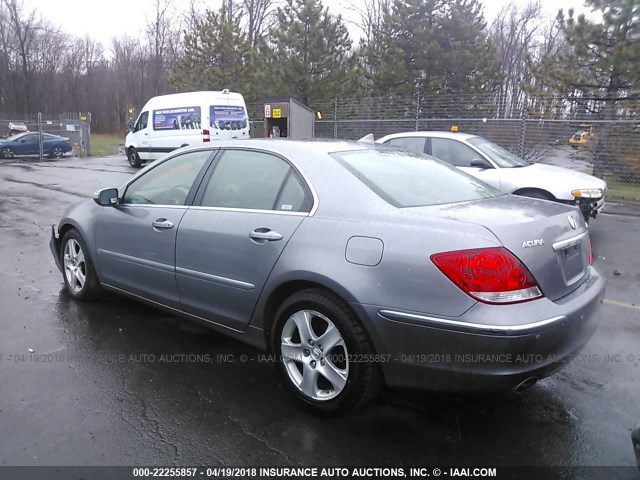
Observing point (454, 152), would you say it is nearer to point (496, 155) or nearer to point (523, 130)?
point (496, 155)

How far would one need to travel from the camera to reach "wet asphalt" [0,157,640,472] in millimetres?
→ 2537

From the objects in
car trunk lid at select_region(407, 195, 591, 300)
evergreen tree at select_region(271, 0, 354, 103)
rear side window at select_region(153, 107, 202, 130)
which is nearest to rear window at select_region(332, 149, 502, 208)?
car trunk lid at select_region(407, 195, 591, 300)

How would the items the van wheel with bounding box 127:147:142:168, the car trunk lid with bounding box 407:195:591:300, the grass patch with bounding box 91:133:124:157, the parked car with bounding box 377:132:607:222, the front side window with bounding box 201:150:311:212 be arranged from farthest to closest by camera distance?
the grass patch with bounding box 91:133:124:157 < the van wheel with bounding box 127:147:142:168 < the parked car with bounding box 377:132:607:222 < the front side window with bounding box 201:150:311:212 < the car trunk lid with bounding box 407:195:591:300

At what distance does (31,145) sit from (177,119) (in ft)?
37.2

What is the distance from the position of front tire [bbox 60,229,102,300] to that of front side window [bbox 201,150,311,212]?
1552 millimetres

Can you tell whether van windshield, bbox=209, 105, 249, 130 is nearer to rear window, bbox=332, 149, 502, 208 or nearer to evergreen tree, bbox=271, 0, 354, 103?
evergreen tree, bbox=271, 0, 354, 103

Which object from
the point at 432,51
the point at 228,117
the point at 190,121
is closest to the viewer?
the point at 190,121

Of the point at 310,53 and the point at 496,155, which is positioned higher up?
the point at 310,53

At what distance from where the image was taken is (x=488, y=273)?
94.0 inches

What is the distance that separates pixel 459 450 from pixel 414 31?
22.6 m

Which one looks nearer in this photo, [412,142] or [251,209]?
[251,209]

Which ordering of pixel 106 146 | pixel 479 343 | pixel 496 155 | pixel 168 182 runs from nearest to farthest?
pixel 479 343 → pixel 168 182 → pixel 496 155 → pixel 106 146

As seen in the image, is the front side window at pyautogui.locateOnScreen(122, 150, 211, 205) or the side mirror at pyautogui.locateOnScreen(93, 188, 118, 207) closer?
the front side window at pyautogui.locateOnScreen(122, 150, 211, 205)

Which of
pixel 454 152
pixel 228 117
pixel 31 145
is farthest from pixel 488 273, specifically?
pixel 31 145
